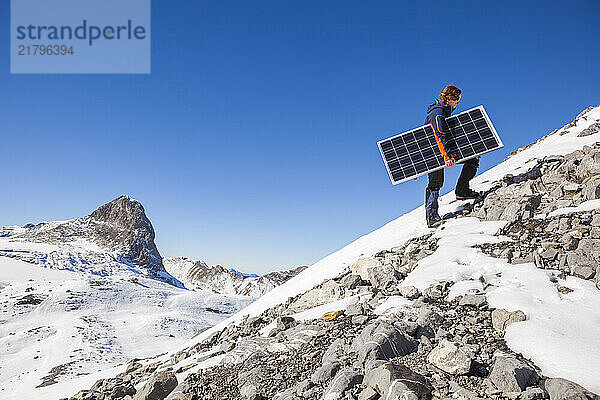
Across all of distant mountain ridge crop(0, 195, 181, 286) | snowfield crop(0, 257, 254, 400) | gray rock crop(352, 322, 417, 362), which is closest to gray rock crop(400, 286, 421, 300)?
gray rock crop(352, 322, 417, 362)

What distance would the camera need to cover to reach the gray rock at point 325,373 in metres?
4.48

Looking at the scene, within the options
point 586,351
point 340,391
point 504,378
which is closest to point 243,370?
point 340,391

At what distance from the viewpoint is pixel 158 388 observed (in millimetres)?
5609

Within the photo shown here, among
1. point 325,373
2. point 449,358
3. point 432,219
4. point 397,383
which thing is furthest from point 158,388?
point 432,219

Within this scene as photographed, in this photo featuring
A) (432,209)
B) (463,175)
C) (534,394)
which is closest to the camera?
(534,394)

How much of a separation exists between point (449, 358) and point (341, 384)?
1.39 metres

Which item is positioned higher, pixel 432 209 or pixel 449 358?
pixel 432 209

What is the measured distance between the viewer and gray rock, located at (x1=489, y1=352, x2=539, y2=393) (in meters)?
3.45

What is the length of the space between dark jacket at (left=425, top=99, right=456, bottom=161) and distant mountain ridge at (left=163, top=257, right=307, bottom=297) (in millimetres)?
69680

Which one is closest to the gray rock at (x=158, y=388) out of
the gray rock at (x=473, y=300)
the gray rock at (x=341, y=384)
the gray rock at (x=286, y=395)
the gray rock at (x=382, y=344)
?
the gray rock at (x=286, y=395)

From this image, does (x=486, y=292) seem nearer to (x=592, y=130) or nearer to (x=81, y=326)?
(x=592, y=130)

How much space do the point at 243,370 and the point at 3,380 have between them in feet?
74.5

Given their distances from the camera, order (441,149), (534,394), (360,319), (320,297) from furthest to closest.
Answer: (441,149) → (320,297) → (360,319) → (534,394)

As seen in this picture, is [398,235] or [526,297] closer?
[526,297]
